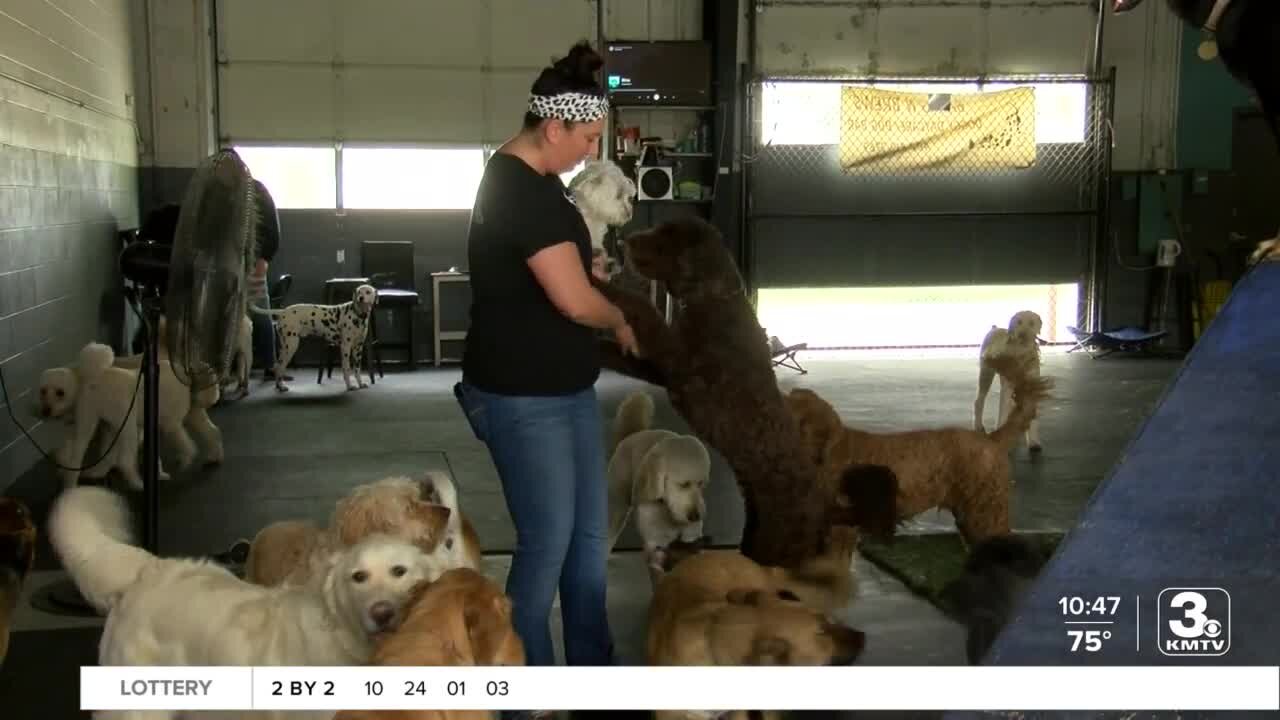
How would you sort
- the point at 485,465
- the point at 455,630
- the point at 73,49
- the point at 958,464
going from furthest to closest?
the point at 73,49, the point at 485,465, the point at 958,464, the point at 455,630

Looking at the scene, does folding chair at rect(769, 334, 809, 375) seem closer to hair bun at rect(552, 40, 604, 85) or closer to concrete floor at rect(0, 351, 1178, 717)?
concrete floor at rect(0, 351, 1178, 717)

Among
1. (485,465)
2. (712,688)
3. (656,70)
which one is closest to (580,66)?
(712,688)

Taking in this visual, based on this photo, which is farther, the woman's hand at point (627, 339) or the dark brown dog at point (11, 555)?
the dark brown dog at point (11, 555)

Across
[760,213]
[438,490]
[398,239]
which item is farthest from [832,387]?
[438,490]

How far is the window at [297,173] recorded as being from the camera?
38.5 feet

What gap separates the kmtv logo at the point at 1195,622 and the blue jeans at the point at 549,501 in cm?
129

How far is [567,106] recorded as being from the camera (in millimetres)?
2760

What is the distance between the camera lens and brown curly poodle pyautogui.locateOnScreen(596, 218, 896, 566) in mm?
3322

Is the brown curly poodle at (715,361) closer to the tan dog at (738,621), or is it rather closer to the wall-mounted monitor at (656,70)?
the tan dog at (738,621)

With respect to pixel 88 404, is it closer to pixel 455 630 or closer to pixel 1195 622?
pixel 455 630

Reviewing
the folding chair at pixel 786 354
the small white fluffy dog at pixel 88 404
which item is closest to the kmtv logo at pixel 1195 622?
the small white fluffy dog at pixel 88 404

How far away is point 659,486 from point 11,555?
1875 millimetres

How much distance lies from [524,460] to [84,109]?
6.84 m

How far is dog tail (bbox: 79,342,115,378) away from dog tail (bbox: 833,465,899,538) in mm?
4060
